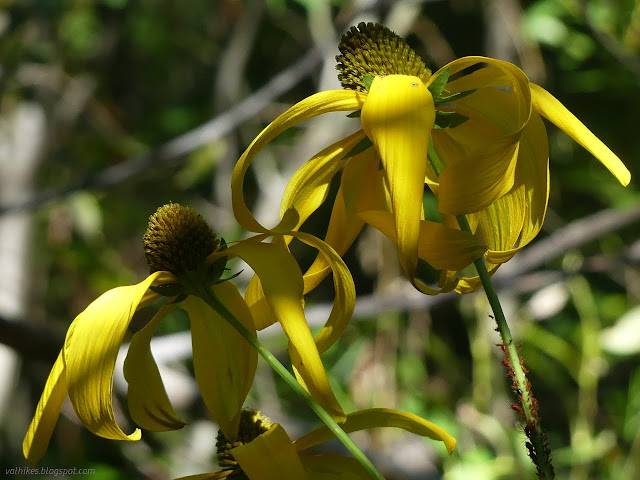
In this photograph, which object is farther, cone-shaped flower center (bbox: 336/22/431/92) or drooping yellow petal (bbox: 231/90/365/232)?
cone-shaped flower center (bbox: 336/22/431/92)

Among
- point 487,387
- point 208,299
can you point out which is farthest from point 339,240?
point 487,387

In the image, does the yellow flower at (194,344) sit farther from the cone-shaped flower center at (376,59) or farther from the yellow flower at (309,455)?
the cone-shaped flower center at (376,59)

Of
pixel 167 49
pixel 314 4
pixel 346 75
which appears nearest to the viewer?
pixel 346 75

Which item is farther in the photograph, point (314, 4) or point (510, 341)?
point (314, 4)

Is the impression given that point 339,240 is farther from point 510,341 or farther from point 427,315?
point 427,315

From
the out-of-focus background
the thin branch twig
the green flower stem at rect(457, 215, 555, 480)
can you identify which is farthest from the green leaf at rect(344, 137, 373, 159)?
the thin branch twig

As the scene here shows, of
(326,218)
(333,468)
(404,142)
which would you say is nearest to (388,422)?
(333,468)

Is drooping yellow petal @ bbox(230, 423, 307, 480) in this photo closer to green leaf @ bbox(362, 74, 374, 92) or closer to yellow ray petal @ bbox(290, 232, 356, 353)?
yellow ray petal @ bbox(290, 232, 356, 353)

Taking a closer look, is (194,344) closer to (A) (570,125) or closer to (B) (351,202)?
(B) (351,202)
